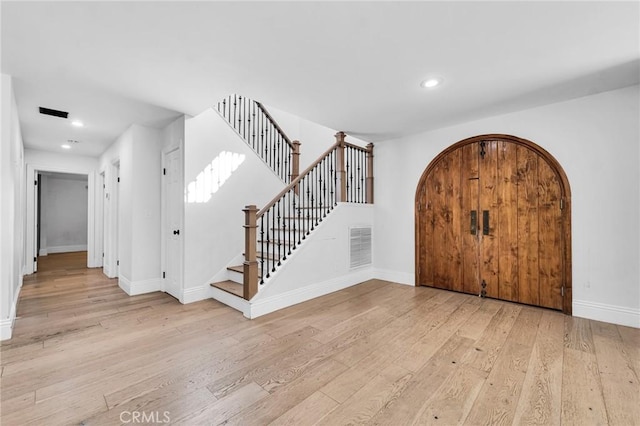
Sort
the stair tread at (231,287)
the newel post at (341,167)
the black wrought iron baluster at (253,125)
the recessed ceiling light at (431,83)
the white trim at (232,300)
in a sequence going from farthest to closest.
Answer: the black wrought iron baluster at (253,125), the newel post at (341,167), the stair tread at (231,287), the white trim at (232,300), the recessed ceiling light at (431,83)

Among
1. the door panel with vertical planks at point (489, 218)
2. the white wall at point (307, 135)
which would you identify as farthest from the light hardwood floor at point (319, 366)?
the white wall at point (307, 135)

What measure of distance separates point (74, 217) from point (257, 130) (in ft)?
26.1

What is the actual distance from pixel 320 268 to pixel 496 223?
2443 mm

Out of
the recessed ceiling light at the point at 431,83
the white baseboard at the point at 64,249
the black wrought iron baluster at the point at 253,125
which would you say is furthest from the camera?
the white baseboard at the point at 64,249

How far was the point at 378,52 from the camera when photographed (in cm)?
229

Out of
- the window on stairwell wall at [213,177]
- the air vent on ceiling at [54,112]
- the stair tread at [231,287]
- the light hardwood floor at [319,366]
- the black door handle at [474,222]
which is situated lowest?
the light hardwood floor at [319,366]

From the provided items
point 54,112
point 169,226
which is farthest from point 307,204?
point 54,112

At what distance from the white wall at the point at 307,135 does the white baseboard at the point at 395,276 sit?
273 centimetres

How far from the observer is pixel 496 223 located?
3.78 metres

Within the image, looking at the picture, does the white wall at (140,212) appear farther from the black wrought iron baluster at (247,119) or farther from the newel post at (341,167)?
the newel post at (341,167)

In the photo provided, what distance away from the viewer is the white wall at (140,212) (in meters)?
4.16

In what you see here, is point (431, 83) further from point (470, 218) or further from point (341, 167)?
point (470, 218)

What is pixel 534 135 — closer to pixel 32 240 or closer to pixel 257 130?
pixel 257 130

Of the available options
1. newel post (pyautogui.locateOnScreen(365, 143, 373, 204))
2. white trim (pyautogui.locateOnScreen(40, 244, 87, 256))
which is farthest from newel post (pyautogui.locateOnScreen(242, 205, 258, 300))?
white trim (pyautogui.locateOnScreen(40, 244, 87, 256))
